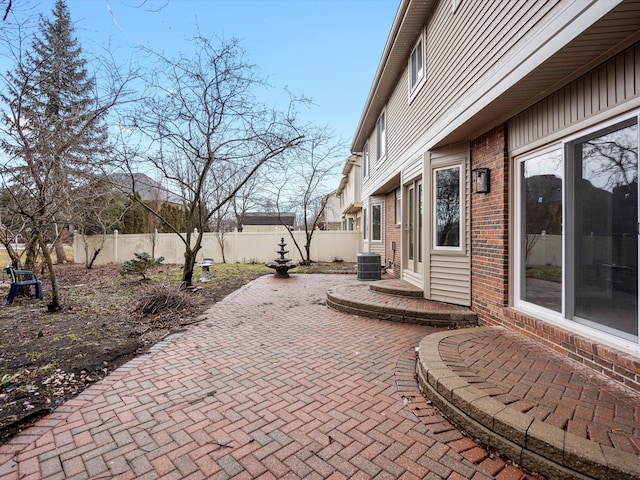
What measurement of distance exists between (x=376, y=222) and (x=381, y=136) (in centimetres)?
299

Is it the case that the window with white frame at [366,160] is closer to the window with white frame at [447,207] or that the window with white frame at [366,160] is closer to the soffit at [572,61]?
the window with white frame at [447,207]

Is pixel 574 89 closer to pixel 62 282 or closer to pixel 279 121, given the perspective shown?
pixel 279 121

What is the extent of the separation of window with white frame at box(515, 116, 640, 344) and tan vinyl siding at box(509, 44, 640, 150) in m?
0.18

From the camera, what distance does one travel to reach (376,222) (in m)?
11.5

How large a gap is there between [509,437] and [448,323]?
9.35 feet

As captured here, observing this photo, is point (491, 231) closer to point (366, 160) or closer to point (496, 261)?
point (496, 261)

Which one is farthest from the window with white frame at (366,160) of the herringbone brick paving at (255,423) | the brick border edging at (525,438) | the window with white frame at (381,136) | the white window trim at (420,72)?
the brick border edging at (525,438)

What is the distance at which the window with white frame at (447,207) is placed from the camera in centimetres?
519

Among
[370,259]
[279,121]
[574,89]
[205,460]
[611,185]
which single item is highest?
[279,121]

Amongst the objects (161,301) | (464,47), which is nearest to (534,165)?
(464,47)

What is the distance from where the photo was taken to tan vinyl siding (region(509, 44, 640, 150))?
252cm

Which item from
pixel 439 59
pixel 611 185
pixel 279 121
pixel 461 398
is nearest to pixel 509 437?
pixel 461 398

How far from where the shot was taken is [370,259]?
8.52 metres

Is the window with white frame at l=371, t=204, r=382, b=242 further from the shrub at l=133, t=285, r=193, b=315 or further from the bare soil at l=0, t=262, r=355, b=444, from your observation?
the shrub at l=133, t=285, r=193, b=315
